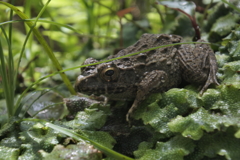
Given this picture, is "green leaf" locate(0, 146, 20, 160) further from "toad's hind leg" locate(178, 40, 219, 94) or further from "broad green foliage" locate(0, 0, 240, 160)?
"toad's hind leg" locate(178, 40, 219, 94)

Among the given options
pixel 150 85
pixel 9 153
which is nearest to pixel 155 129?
pixel 150 85

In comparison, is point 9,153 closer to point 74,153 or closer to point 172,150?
point 74,153

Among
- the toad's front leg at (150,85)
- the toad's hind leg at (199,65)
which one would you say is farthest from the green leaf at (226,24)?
the toad's front leg at (150,85)

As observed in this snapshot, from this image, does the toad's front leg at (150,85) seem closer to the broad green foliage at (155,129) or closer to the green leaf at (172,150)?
the broad green foliage at (155,129)

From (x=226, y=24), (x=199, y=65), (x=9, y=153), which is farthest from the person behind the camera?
(x=226, y=24)

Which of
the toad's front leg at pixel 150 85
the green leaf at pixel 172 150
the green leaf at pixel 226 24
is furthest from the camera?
the green leaf at pixel 226 24

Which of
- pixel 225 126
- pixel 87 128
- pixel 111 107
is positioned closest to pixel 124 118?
pixel 111 107

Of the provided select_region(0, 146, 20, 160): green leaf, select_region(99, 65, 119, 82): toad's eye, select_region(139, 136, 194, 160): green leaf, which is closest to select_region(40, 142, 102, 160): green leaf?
select_region(0, 146, 20, 160): green leaf
